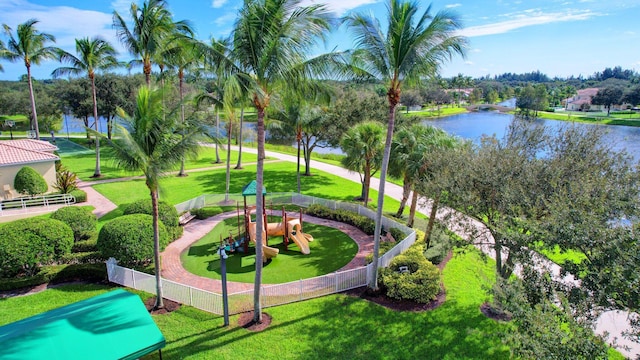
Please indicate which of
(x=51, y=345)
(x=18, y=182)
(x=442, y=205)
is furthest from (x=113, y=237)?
(x=18, y=182)

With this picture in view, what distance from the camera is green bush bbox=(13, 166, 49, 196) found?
21344 mm

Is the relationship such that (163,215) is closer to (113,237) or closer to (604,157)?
(113,237)

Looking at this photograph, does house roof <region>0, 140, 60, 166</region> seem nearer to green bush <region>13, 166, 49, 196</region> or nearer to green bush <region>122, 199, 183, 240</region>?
green bush <region>13, 166, 49, 196</region>

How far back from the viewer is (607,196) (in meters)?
8.45

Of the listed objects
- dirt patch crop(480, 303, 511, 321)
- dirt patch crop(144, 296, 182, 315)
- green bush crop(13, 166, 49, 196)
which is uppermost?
green bush crop(13, 166, 49, 196)

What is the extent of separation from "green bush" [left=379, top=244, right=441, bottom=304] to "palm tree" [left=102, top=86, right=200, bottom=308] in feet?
26.0

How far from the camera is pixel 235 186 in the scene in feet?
92.2

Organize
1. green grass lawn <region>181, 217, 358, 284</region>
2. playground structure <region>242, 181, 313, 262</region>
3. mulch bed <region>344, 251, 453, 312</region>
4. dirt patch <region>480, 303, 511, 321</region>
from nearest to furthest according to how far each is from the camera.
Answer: dirt patch <region>480, 303, 511, 321</region> < mulch bed <region>344, 251, 453, 312</region> < green grass lawn <region>181, 217, 358, 284</region> < playground structure <region>242, 181, 313, 262</region>

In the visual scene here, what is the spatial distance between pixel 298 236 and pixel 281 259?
1501 mm

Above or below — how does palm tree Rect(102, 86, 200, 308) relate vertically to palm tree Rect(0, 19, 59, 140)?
below

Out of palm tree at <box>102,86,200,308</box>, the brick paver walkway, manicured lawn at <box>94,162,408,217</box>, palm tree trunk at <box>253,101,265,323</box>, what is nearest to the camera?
palm tree at <box>102,86,200,308</box>

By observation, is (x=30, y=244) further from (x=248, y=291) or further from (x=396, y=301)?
(x=396, y=301)

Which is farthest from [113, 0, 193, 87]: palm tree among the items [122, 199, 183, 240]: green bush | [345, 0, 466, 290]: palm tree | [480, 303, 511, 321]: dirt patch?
[480, 303, 511, 321]: dirt patch

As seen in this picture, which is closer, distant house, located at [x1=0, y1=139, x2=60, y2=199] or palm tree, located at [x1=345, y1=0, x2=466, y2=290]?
palm tree, located at [x1=345, y1=0, x2=466, y2=290]
